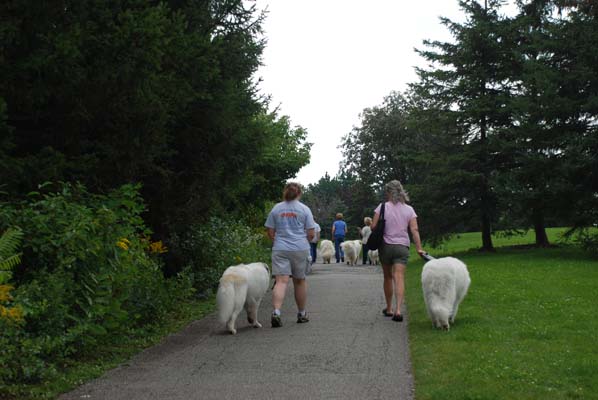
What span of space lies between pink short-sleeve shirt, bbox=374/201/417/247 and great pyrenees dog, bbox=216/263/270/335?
1964mm

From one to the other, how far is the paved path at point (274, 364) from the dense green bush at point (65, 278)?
517mm

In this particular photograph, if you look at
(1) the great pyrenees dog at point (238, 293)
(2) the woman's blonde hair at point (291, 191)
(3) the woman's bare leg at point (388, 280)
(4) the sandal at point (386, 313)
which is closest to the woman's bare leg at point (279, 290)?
(1) the great pyrenees dog at point (238, 293)

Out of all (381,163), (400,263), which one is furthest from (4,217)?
(381,163)

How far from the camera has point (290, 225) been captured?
32.9ft

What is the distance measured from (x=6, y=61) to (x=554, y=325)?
7.46 meters

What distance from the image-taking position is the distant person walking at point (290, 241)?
9.96 meters

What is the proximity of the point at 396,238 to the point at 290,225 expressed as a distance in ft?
5.18

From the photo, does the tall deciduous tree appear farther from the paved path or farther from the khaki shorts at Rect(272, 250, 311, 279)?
the paved path

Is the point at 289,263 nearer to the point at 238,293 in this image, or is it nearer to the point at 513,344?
the point at 238,293

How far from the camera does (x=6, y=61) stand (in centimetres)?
735

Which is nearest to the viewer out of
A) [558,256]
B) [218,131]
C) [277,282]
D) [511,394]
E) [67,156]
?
[511,394]

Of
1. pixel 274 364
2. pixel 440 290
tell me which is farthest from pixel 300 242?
pixel 274 364

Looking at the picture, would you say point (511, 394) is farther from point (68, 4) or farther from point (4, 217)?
point (68, 4)

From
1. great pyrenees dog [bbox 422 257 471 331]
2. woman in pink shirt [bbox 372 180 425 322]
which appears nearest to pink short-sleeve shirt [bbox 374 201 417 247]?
woman in pink shirt [bbox 372 180 425 322]
